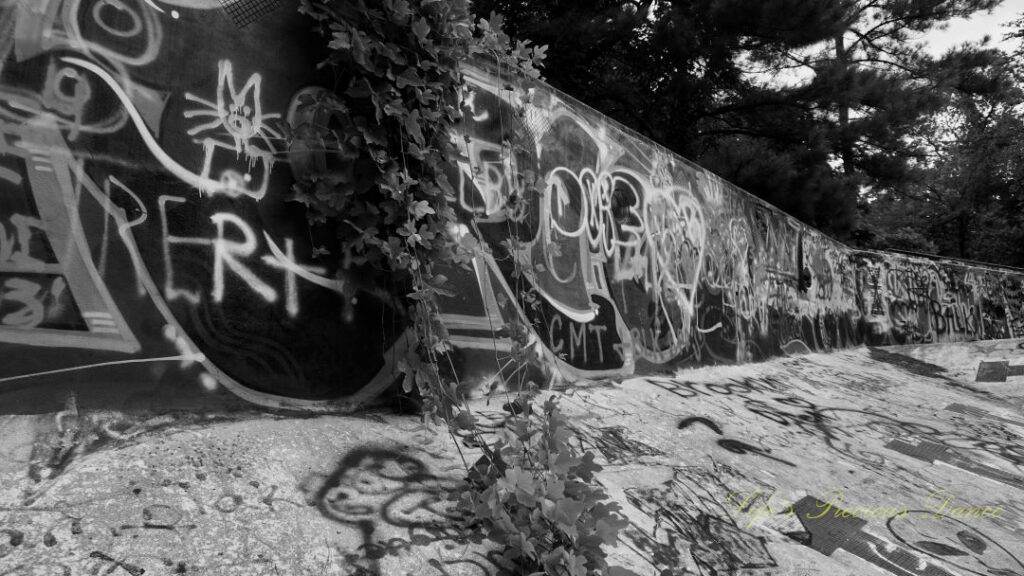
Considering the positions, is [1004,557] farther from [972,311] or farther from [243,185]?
[972,311]

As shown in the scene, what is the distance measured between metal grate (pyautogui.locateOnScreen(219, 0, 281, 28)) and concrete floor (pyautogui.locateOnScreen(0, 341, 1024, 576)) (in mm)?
1540

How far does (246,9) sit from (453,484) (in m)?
2.07

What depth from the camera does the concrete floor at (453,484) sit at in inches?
68.6

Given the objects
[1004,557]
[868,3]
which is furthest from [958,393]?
[868,3]

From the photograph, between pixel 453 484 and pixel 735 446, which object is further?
pixel 735 446

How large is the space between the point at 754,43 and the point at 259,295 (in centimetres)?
1104

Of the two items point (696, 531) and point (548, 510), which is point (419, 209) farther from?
point (696, 531)

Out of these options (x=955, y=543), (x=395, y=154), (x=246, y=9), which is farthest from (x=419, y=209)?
(x=955, y=543)

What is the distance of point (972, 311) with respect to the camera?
13398mm

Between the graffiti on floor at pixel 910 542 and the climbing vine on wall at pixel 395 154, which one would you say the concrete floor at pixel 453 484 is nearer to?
the graffiti on floor at pixel 910 542

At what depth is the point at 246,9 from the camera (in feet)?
8.34

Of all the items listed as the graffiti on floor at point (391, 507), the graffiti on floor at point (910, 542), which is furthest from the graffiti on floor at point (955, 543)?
the graffiti on floor at point (391, 507)

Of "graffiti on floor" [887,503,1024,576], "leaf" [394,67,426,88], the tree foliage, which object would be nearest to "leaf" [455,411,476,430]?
"leaf" [394,67,426,88]

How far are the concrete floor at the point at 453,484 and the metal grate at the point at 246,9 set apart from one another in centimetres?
154
